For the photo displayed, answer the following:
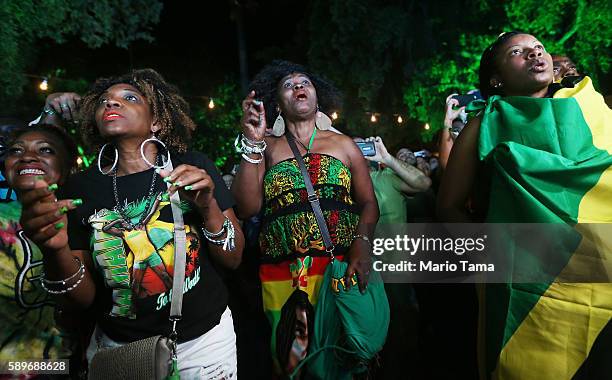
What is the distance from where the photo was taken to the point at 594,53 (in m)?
9.23

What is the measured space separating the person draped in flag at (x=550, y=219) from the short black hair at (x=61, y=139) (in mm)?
1886

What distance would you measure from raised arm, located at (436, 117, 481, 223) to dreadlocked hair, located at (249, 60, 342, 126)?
4.24 ft

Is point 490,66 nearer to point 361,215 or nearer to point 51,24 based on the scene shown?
point 361,215

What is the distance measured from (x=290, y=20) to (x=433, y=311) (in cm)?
1015

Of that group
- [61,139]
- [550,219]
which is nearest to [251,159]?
[61,139]

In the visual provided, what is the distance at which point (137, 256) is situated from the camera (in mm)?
1761

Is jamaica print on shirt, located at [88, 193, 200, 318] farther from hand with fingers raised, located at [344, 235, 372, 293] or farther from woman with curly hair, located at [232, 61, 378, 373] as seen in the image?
hand with fingers raised, located at [344, 235, 372, 293]

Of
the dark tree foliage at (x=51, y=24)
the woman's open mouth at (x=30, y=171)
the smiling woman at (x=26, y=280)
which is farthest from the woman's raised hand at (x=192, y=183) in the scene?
the dark tree foliage at (x=51, y=24)

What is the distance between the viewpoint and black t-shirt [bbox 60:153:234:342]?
176 centimetres

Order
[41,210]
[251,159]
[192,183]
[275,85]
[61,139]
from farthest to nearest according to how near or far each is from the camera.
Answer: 1. [275,85]
2. [251,159]
3. [61,139]
4. [192,183]
5. [41,210]

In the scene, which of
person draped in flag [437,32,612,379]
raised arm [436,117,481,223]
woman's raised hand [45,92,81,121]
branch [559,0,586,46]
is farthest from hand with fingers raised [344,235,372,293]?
branch [559,0,586,46]

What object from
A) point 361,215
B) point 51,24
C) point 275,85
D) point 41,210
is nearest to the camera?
point 41,210

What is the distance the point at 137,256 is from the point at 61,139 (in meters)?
0.82

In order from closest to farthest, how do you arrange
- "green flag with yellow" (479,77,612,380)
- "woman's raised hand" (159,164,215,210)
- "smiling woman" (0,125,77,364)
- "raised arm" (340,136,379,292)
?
"woman's raised hand" (159,164,215,210) < "green flag with yellow" (479,77,612,380) < "smiling woman" (0,125,77,364) < "raised arm" (340,136,379,292)
